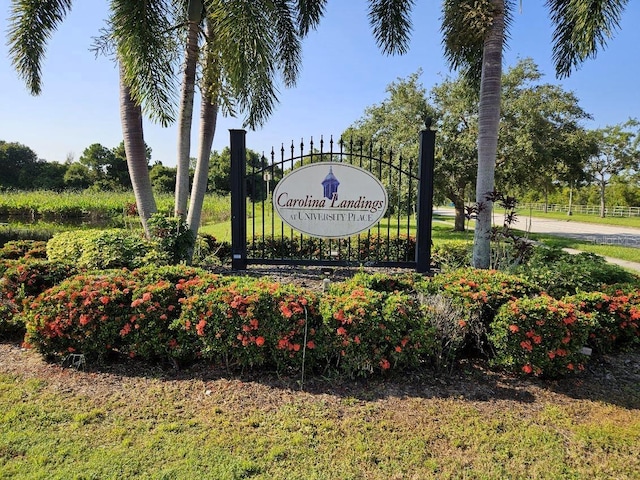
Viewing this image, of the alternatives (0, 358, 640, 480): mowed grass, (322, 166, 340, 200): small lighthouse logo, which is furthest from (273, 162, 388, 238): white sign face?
(0, 358, 640, 480): mowed grass

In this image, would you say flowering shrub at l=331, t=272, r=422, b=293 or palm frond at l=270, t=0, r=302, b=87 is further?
palm frond at l=270, t=0, r=302, b=87

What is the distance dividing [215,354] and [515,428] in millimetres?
2228

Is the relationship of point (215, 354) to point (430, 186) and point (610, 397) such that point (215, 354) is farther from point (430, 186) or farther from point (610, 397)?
point (430, 186)

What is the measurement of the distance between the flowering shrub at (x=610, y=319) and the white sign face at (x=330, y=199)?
2848 mm

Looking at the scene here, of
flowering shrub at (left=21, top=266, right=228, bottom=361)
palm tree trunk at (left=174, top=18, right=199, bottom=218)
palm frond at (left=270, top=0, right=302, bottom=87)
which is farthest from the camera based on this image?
palm frond at (left=270, top=0, right=302, bottom=87)

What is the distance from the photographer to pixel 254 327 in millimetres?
2936

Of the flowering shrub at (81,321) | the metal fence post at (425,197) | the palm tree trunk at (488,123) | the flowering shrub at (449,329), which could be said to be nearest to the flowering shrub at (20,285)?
the flowering shrub at (81,321)

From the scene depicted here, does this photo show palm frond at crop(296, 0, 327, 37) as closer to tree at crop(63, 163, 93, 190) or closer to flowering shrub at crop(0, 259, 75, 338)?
flowering shrub at crop(0, 259, 75, 338)

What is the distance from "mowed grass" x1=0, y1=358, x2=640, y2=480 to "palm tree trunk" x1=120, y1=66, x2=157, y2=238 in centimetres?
375

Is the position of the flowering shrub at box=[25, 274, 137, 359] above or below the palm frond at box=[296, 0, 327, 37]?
below

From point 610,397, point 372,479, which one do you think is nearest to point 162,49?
point 372,479

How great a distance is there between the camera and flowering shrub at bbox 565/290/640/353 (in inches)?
135

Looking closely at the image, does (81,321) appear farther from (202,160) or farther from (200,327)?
(202,160)

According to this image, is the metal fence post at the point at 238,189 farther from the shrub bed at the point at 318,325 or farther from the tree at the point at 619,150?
the tree at the point at 619,150
